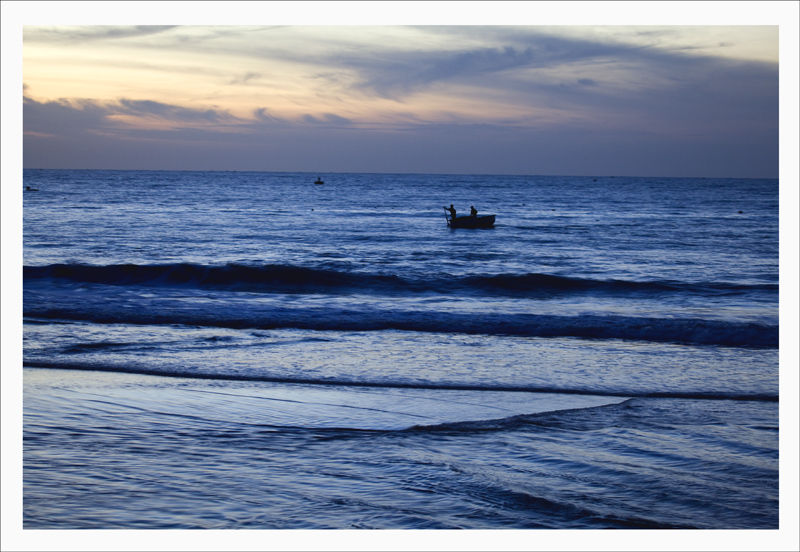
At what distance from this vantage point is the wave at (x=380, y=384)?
7.04 m

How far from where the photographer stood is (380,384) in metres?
7.32

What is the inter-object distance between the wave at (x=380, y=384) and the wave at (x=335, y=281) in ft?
33.7

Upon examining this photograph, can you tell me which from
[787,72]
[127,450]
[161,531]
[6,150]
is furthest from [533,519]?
[6,150]

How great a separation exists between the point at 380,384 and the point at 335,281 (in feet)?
40.9

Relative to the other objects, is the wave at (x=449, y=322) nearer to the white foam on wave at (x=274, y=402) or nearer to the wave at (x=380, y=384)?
the wave at (x=380, y=384)

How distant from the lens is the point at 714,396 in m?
7.02

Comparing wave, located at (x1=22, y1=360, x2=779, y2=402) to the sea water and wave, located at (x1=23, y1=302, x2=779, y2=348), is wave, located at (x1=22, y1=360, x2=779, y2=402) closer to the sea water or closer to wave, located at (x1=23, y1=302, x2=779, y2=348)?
the sea water

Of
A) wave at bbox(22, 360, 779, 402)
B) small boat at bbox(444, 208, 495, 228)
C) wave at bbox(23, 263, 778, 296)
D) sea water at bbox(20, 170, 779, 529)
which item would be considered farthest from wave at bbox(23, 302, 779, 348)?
small boat at bbox(444, 208, 495, 228)

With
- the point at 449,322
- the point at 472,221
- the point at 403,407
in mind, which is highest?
the point at 472,221

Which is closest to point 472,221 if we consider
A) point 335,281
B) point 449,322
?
point 335,281

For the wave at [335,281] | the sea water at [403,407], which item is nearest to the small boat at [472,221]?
the wave at [335,281]

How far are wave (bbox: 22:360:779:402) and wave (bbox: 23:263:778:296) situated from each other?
10.3m

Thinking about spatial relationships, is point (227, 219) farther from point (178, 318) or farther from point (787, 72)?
point (787, 72)

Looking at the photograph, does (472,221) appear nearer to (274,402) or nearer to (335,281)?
(335,281)
